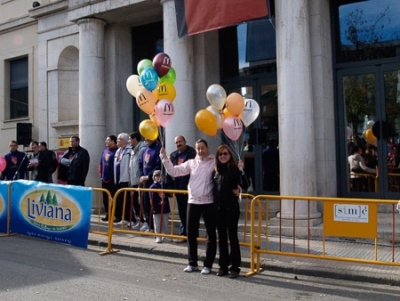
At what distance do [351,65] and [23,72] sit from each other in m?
10.9

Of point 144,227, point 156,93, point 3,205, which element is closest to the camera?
point 156,93

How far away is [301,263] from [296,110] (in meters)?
3.37

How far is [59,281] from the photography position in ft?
21.7

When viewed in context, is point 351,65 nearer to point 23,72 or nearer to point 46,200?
point 46,200

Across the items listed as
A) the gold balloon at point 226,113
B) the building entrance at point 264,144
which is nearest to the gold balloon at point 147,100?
the gold balloon at point 226,113

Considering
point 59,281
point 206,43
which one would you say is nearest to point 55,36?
point 206,43

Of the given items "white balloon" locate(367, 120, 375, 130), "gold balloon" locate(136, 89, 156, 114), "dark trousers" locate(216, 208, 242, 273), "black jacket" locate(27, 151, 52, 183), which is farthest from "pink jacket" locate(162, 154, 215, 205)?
"black jacket" locate(27, 151, 52, 183)

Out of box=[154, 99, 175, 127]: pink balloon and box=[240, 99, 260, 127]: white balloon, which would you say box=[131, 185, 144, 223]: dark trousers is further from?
box=[240, 99, 260, 127]: white balloon

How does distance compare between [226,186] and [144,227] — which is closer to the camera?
[226,186]

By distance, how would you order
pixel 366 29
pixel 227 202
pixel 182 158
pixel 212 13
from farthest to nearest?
1. pixel 366 29
2. pixel 212 13
3. pixel 182 158
4. pixel 227 202

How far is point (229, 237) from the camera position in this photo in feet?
22.8

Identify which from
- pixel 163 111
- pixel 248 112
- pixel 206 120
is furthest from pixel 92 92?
pixel 206 120

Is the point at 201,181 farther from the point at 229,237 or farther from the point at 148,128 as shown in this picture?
the point at 148,128

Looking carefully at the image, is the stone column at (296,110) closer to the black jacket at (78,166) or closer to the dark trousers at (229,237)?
the dark trousers at (229,237)
